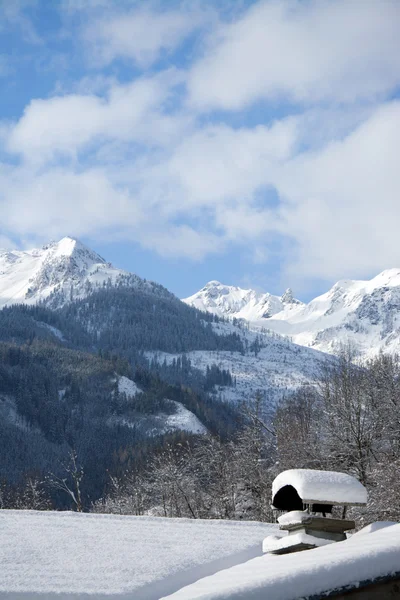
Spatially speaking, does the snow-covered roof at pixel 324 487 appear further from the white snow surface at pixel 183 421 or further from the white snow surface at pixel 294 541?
the white snow surface at pixel 183 421

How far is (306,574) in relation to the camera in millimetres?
5105

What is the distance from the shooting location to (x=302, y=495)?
831 centimetres

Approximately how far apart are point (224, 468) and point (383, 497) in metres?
18.9

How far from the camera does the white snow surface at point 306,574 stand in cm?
484

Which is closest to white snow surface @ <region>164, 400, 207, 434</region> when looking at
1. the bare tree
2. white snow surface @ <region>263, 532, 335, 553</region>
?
the bare tree

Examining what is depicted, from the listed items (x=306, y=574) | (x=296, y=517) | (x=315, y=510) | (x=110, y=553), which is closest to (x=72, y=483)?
(x=110, y=553)

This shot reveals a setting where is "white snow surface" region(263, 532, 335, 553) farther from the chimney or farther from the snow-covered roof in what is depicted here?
the snow-covered roof

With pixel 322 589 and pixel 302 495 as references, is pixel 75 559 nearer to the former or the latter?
pixel 302 495

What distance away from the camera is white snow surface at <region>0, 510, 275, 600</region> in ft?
37.1

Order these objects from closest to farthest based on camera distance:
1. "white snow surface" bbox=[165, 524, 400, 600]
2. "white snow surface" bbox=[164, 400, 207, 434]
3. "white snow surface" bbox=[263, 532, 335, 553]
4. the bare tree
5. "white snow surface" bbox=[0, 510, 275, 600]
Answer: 1. "white snow surface" bbox=[165, 524, 400, 600]
2. "white snow surface" bbox=[263, 532, 335, 553]
3. "white snow surface" bbox=[0, 510, 275, 600]
4. the bare tree
5. "white snow surface" bbox=[164, 400, 207, 434]

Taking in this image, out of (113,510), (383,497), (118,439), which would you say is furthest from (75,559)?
(118,439)

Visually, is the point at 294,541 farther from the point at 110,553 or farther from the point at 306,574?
the point at 110,553

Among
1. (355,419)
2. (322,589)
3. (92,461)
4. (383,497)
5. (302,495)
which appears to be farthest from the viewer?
(92,461)

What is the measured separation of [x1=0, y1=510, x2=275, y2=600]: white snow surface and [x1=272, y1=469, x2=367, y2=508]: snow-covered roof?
465 cm
